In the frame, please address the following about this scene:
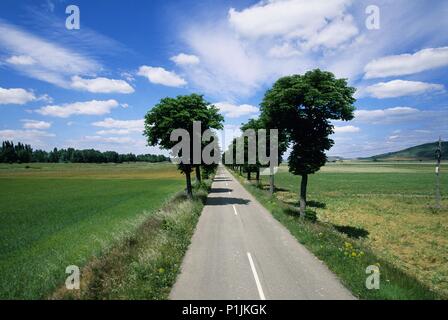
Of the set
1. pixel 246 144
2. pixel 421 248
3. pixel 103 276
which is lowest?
pixel 421 248

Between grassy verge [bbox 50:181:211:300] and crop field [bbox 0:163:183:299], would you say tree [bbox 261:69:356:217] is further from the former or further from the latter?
crop field [bbox 0:163:183:299]

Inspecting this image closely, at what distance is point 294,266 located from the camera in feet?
36.0

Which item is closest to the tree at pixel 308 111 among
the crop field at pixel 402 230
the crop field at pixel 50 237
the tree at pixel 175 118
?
the crop field at pixel 402 230

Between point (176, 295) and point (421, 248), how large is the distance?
1436 cm

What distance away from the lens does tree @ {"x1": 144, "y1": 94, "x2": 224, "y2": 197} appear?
89.2 ft

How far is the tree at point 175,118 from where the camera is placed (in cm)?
2718

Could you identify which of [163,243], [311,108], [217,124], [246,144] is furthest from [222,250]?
[246,144]

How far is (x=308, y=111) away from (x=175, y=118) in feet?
42.6

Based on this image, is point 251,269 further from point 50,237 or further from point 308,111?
point 50,237

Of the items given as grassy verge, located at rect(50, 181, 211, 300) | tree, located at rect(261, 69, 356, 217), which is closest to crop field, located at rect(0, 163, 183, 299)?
grassy verge, located at rect(50, 181, 211, 300)

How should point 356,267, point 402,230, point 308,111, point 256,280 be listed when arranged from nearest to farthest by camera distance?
point 256,280 → point 356,267 → point 308,111 → point 402,230

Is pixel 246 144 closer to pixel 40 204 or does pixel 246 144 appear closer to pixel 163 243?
pixel 40 204

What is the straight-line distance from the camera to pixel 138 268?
10156 mm

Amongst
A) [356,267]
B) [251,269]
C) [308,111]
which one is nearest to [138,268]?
[251,269]
